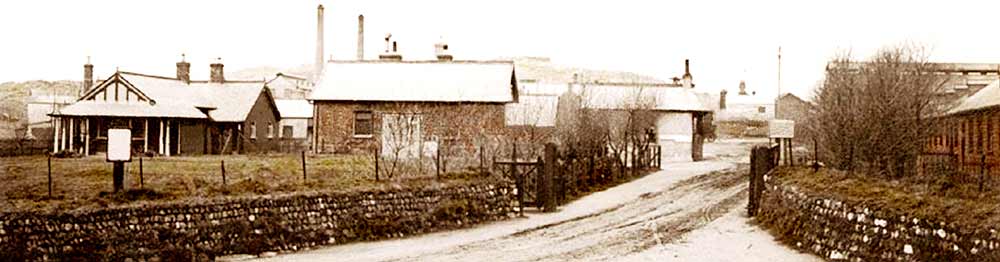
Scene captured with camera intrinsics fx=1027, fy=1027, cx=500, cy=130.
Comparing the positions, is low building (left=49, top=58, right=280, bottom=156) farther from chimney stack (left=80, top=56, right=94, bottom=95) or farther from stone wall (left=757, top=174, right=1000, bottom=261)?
stone wall (left=757, top=174, right=1000, bottom=261)

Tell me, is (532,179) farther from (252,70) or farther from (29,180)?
(252,70)

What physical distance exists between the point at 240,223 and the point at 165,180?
639cm

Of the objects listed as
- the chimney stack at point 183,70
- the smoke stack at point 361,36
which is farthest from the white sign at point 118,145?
the smoke stack at point 361,36

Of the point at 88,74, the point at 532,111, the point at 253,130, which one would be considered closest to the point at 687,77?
the point at 532,111

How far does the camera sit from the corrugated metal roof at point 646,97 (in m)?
52.7

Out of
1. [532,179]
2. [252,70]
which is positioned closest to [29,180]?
[532,179]

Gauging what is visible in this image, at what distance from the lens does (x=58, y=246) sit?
17875 millimetres

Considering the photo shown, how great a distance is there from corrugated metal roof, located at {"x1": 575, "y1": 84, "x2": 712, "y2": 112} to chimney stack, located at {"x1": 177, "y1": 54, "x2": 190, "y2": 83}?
19685 millimetres

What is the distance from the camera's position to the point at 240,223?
20500 mm

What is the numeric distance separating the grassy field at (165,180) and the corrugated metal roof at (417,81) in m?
6.80

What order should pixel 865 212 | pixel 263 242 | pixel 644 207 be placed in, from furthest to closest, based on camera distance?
pixel 644 207
pixel 263 242
pixel 865 212

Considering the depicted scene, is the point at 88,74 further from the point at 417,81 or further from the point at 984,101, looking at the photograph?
the point at 984,101

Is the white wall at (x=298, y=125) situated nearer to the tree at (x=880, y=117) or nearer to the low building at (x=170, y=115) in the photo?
the low building at (x=170, y=115)

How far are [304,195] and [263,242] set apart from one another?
1.60 metres
